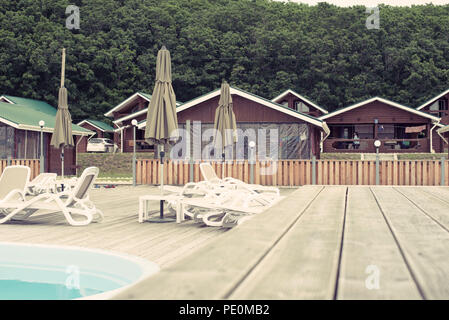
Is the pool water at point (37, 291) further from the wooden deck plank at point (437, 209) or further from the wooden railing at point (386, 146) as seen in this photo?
the wooden railing at point (386, 146)

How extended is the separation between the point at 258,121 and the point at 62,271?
63.0 feet

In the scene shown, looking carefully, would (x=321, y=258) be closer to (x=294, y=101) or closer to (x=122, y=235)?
(x=122, y=235)

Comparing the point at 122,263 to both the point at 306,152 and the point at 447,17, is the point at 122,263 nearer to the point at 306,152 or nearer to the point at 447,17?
the point at 306,152

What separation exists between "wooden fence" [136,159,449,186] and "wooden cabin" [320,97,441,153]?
57.4 feet

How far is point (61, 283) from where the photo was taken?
470 centimetres

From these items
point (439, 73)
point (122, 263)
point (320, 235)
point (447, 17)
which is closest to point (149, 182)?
point (122, 263)

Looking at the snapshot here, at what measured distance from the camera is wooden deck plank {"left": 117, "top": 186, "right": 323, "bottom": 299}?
4.98 feet

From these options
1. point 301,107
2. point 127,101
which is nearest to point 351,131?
point 301,107

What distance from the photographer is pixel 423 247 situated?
7.83 feet

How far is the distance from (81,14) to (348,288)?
65793 mm
